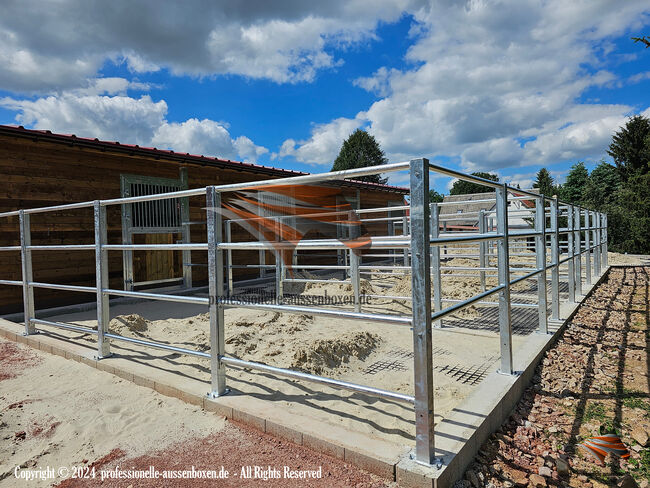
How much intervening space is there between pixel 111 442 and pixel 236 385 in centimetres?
84

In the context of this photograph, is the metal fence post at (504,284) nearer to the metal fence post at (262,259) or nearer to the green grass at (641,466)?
the green grass at (641,466)

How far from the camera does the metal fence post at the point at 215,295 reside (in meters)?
2.49

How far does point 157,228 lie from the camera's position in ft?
25.8

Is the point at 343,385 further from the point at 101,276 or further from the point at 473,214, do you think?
the point at 473,214

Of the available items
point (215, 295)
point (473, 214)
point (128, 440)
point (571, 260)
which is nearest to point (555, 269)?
point (571, 260)

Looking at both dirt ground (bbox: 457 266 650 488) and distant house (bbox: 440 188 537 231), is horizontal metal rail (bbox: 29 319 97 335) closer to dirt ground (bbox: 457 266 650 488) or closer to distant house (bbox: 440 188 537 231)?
dirt ground (bbox: 457 266 650 488)

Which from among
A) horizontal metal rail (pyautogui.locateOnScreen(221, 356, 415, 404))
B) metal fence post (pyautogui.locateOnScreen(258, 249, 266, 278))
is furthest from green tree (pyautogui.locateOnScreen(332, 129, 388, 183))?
horizontal metal rail (pyautogui.locateOnScreen(221, 356, 415, 404))

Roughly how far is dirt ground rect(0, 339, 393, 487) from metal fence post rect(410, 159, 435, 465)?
0.26 m

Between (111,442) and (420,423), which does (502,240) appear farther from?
(111,442)

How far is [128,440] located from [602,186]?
39.7m

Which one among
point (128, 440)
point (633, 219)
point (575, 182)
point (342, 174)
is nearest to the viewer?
point (342, 174)

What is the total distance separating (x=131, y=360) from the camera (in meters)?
3.32

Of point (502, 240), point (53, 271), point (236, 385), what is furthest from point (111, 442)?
point (53, 271)

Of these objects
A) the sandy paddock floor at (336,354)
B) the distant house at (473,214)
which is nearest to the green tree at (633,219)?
the distant house at (473,214)
